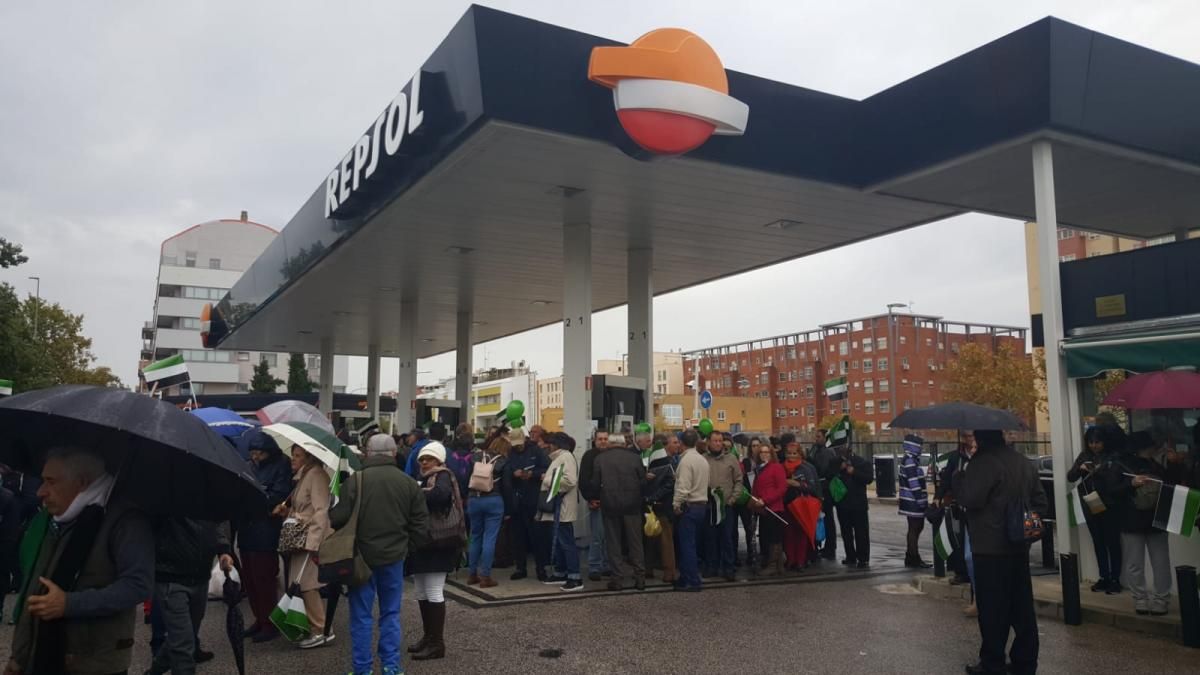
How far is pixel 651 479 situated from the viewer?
33.9 ft

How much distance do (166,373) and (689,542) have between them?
711 centimetres

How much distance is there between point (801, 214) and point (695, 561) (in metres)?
5.82

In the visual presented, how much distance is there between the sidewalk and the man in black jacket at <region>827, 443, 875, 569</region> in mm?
1676

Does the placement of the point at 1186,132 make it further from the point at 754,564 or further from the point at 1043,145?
the point at 754,564

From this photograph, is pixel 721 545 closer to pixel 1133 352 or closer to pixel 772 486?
pixel 772 486

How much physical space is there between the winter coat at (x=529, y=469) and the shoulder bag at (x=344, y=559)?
423cm

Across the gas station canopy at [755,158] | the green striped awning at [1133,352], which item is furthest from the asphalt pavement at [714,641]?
the gas station canopy at [755,158]

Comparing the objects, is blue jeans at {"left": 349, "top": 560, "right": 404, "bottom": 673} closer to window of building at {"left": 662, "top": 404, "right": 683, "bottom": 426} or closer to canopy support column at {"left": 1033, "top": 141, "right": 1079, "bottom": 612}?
canopy support column at {"left": 1033, "top": 141, "right": 1079, "bottom": 612}

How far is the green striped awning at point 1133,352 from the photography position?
8648mm

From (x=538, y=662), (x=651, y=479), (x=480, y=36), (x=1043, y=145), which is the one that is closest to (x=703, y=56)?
(x=480, y=36)

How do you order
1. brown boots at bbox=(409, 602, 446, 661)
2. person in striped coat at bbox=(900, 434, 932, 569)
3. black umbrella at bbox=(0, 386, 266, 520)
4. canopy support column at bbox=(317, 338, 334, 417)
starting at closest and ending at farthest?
black umbrella at bbox=(0, 386, 266, 520), brown boots at bbox=(409, 602, 446, 661), person in striped coat at bbox=(900, 434, 932, 569), canopy support column at bbox=(317, 338, 334, 417)

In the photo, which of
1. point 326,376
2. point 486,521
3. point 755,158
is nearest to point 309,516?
point 486,521

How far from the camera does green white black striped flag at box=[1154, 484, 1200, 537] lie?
763cm

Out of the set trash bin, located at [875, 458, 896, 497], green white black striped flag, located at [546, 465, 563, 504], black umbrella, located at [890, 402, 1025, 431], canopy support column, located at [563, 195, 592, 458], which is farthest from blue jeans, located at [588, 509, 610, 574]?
trash bin, located at [875, 458, 896, 497]
